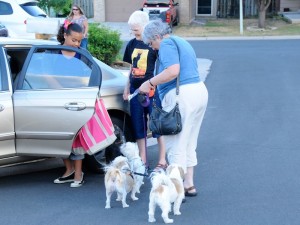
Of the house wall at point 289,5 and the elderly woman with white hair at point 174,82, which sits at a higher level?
the elderly woman with white hair at point 174,82

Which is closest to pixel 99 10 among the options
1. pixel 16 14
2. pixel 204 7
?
pixel 204 7

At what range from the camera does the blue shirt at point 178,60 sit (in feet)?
19.4

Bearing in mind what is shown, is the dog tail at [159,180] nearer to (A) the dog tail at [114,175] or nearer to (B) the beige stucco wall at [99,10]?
(A) the dog tail at [114,175]

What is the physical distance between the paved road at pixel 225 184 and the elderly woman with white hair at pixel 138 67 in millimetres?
672

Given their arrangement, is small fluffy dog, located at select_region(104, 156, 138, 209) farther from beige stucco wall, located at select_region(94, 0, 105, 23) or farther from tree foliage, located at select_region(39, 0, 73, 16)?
beige stucco wall, located at select_region(94, 0, 105, 23)

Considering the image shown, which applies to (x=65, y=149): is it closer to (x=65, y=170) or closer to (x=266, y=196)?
(x=65, y=170)

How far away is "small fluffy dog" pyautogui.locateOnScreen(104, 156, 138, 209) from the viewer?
5.93 meters

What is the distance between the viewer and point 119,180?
5.93m

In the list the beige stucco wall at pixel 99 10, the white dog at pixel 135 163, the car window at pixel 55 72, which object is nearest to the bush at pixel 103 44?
the car window at pixel 55 72

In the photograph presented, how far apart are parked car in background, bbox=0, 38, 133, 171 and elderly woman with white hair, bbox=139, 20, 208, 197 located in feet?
2.72

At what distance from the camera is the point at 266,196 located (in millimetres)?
6383

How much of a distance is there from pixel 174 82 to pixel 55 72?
56.1 inches

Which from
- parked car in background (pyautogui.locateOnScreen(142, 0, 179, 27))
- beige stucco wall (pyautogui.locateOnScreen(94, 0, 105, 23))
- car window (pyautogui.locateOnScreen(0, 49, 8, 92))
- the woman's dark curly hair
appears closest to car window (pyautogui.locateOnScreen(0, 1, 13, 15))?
parked car in background (pyautogui.locateOnScreen(142, 0, 179, 27))

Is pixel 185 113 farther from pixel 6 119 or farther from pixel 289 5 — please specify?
pixel 289 5
